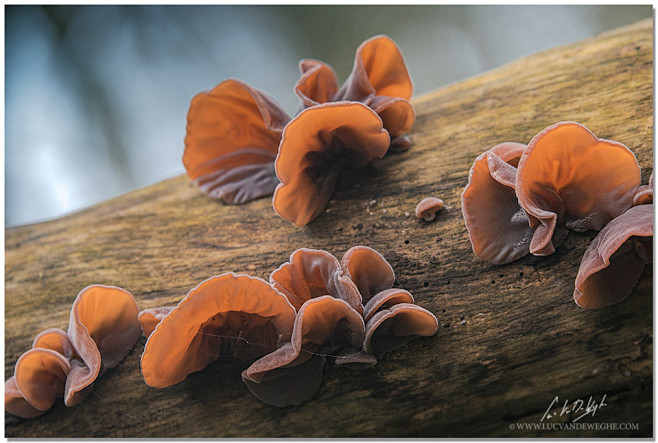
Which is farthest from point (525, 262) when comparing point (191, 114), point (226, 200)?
point (191, 114)

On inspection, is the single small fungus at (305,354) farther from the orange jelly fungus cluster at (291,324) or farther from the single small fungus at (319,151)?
the single small fungus at (319,151)

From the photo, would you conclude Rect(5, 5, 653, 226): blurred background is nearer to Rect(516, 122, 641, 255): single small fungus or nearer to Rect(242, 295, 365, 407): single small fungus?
Rect(516, 122, 641, 255): single small fungus

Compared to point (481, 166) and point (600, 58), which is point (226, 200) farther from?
point (600, 58)

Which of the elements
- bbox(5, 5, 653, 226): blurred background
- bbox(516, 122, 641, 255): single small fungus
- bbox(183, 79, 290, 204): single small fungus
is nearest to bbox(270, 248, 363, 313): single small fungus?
bbox(516, 122, 641, 255): single small fungus

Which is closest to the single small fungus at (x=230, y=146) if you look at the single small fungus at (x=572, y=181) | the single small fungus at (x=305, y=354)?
the single small fungus at (x=305, y=354)

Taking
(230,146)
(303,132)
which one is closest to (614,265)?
(303,132)
